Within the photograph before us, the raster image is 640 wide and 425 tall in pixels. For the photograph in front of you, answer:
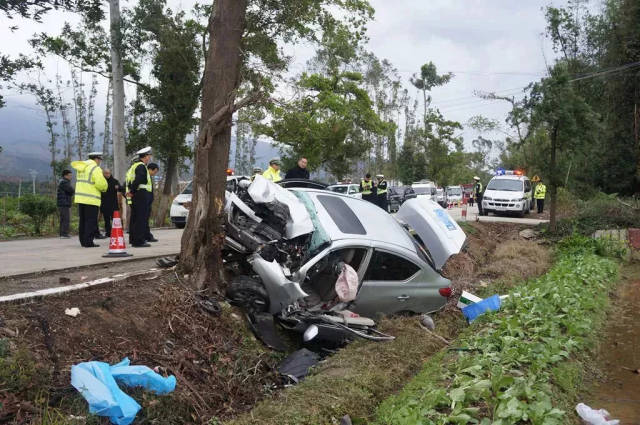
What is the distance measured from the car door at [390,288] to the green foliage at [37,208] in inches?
445

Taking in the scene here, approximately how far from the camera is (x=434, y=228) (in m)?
8.04

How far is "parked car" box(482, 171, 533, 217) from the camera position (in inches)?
980

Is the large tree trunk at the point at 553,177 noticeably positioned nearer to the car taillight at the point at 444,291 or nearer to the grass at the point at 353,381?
the car taillight at the point at 444,291

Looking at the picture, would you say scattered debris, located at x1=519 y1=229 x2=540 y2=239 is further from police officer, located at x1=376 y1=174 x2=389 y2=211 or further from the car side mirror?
the car side mirror

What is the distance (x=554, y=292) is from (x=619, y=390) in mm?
2744

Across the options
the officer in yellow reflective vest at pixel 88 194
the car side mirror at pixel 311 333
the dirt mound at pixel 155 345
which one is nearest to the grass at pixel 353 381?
the car side mirror at pixel 311 333

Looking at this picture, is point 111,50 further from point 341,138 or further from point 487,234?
point 341,138

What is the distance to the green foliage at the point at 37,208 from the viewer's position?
1496 cm

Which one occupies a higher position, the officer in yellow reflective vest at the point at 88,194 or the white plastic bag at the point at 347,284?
A: the officer in yellow reflective vest at the point at 88,194

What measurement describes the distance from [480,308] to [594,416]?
11.2 feet

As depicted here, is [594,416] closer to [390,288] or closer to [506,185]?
[390,288]

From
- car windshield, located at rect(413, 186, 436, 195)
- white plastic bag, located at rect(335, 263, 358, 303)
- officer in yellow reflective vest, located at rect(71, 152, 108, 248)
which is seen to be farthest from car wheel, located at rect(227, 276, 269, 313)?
car windshield, located at rect(413, 186, 436, 195)

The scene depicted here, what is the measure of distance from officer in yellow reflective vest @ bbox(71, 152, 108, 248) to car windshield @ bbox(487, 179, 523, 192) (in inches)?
770

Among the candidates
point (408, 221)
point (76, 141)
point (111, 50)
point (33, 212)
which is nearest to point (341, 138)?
point (76, 141)
